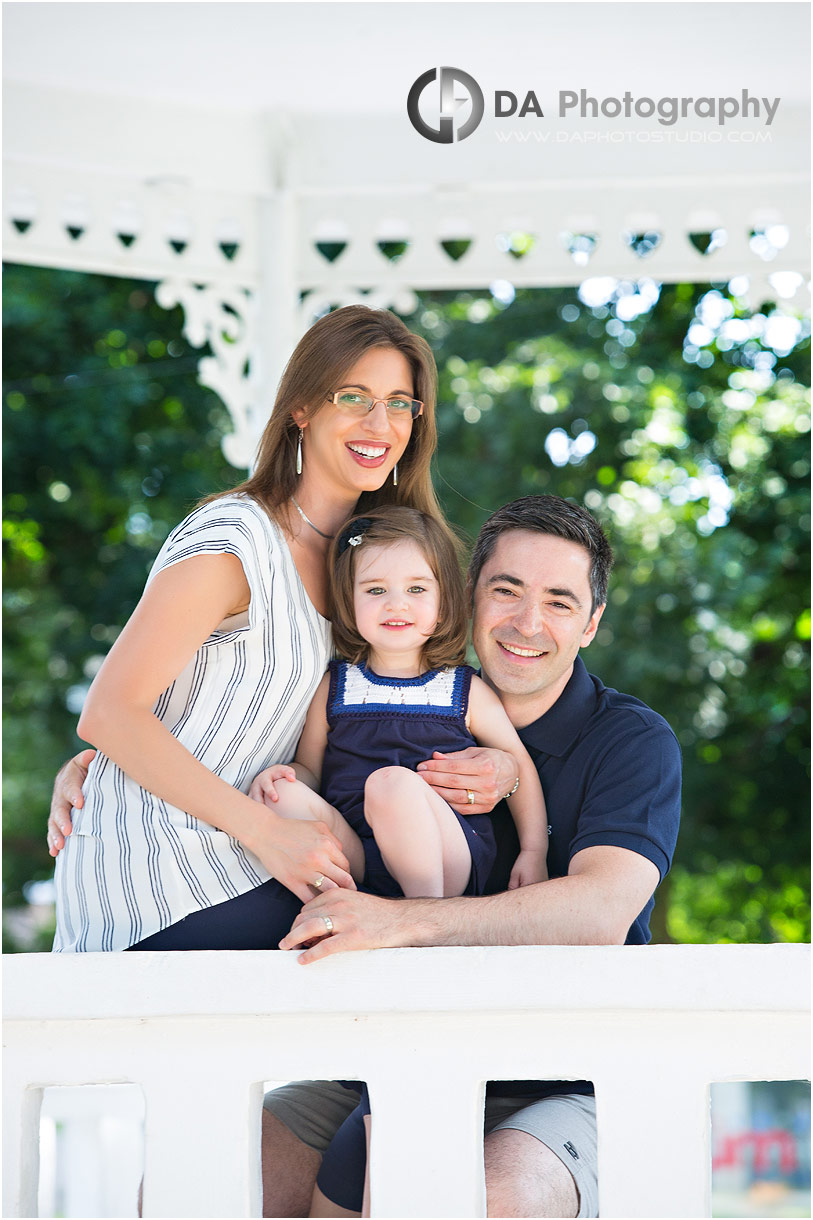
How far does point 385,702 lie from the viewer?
88.2 inches

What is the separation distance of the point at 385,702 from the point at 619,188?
8.53 feet

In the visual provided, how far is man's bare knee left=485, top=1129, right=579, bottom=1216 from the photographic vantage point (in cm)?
180

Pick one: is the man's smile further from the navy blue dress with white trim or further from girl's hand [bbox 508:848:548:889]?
girl's hand [bbox 508:848:548:889]

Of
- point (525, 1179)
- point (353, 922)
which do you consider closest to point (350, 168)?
point (353, 922)

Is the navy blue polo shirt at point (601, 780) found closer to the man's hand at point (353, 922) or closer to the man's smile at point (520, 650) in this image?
the man's smile at point (520, 650)

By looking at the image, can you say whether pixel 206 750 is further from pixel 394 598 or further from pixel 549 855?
pixel 549 855

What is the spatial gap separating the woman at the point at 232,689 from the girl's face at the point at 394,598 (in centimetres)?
10

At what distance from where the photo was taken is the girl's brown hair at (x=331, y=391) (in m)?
2.37

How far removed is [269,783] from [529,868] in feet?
1.56

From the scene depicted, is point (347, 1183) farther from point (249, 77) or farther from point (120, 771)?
point (249, 77)

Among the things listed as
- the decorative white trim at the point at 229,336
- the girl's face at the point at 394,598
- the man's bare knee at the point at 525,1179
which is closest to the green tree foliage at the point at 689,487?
the decorative white trim at the point at 229,336

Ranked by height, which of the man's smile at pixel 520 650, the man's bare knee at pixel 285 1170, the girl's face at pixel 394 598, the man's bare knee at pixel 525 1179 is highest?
the girl's face at pixel 394 598

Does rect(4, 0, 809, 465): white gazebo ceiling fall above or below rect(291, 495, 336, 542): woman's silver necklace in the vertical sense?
above

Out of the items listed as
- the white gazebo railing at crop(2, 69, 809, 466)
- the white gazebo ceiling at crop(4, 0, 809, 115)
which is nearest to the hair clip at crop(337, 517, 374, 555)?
the white gazebo ceiling at crop(4, 0, 809, 115)
